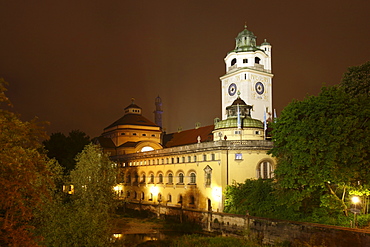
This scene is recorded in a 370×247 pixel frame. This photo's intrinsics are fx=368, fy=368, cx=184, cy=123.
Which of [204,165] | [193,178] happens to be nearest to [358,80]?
[204,165]

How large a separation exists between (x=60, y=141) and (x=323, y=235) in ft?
162

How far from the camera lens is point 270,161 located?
4259 centimetres

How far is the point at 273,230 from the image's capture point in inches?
1187

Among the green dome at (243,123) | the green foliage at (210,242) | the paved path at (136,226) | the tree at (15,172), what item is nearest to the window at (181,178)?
the paved path at (136,226)


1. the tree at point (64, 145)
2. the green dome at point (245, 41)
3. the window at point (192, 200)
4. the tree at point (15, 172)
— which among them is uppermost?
the green dome at point (245, 41)

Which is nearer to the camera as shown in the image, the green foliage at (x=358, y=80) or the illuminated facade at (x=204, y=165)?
the green foliage at (x=358, y=80)

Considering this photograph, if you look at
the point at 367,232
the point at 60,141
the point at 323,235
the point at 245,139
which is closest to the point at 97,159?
the point at 245,139

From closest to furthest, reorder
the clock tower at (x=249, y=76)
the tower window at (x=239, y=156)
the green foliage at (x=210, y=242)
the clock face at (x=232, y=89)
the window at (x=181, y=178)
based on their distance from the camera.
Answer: the green foliage at (x=210, y=242) → the tower window at (x=239, y=156) → the window at (x=181, y=178) → the clock tower at (x=249, y=76) → the clock face at (x=232, y=89)

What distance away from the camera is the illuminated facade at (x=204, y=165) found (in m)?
41.3

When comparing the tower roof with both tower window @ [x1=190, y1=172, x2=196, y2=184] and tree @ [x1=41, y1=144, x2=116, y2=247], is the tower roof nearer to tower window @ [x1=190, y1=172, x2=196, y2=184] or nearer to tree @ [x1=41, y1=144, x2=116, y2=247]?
tower window @ [x1=190, y1=172, x2=196, y2=184]

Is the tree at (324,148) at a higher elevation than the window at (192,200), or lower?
higher

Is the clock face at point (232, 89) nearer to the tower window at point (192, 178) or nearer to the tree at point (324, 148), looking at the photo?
the tower window at point (192, 178)

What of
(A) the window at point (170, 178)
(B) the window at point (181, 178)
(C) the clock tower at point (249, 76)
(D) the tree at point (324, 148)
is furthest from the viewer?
(C) the clock tower at point (249, 76)

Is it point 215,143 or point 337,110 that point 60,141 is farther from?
point 337,110
